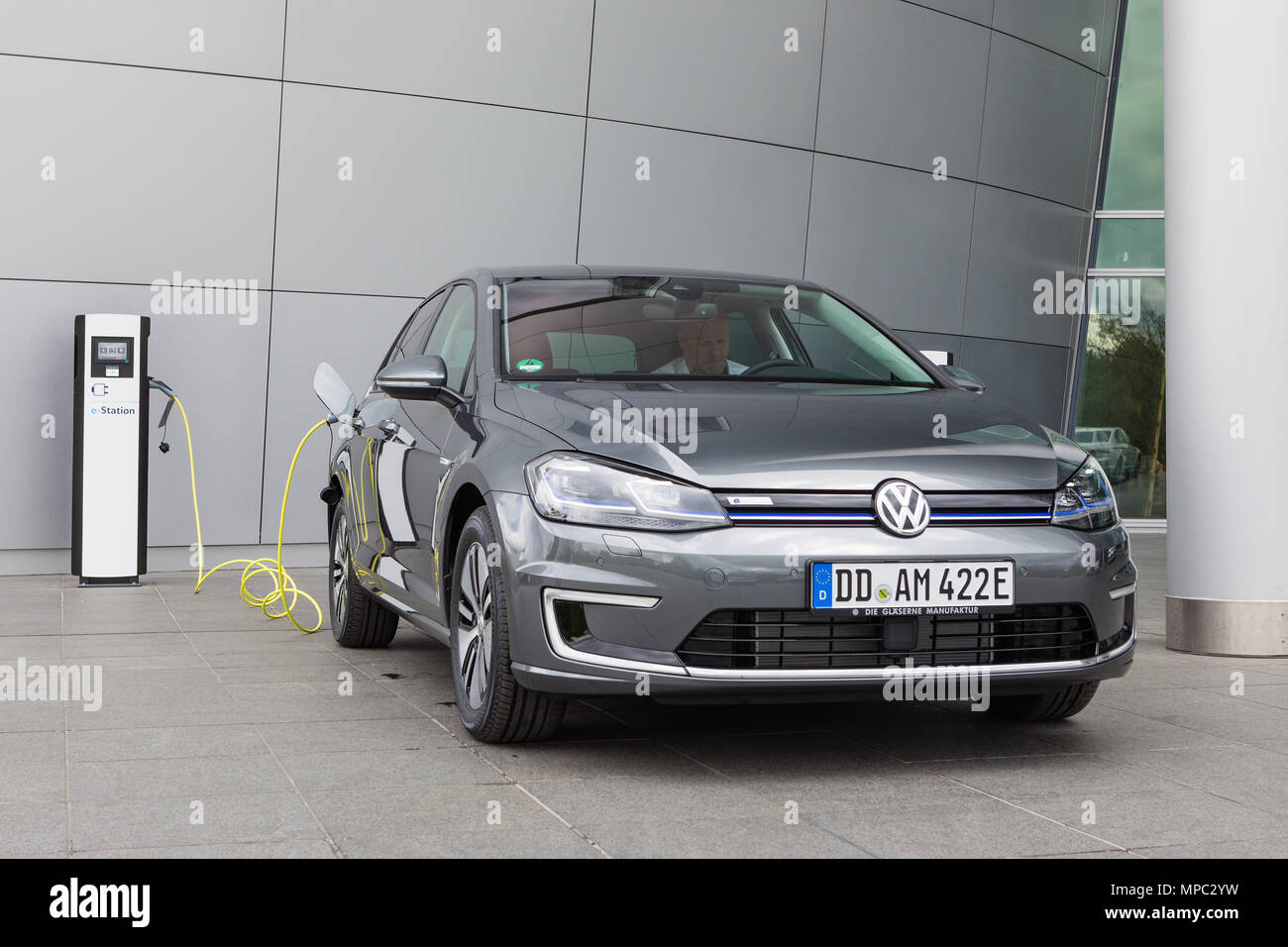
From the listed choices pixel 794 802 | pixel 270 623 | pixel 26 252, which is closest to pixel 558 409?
pixel 794 802

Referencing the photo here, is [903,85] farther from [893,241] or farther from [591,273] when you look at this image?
[591,273]

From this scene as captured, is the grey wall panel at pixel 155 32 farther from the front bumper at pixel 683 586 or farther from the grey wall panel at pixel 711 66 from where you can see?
the front bumper at pixel 683 586

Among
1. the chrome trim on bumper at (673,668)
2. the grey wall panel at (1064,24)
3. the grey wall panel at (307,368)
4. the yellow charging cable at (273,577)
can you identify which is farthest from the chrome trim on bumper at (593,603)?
the grey wall panel at (1064,24)

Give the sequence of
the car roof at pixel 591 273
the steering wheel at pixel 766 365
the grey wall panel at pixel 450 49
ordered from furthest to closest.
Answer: the grey wall panel at pixel 450 49 → the car roof at pixel 591 273 → the steering wheel at pixel 766 365

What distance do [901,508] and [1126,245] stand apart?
559 inches

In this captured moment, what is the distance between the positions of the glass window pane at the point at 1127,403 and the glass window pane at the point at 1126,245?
0.39m

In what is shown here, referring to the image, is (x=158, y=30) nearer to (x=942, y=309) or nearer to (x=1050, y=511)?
(x=942, y=309)

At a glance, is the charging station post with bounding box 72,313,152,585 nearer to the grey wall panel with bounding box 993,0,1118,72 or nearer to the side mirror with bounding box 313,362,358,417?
the side mirror with bounding box 313,362,358,417

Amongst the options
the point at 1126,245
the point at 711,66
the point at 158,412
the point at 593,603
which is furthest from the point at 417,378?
the point at 1126,245

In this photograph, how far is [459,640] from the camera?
4.55m

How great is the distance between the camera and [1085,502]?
416 cm

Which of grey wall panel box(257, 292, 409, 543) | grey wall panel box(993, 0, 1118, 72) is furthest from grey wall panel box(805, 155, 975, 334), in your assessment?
grey wall panel box(257, 292, 409, 543)

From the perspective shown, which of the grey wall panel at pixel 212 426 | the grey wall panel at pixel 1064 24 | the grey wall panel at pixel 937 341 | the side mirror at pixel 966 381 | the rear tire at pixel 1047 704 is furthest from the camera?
the grey wall panel at pixel 1064 24

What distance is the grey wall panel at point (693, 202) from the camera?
12.0 meters
